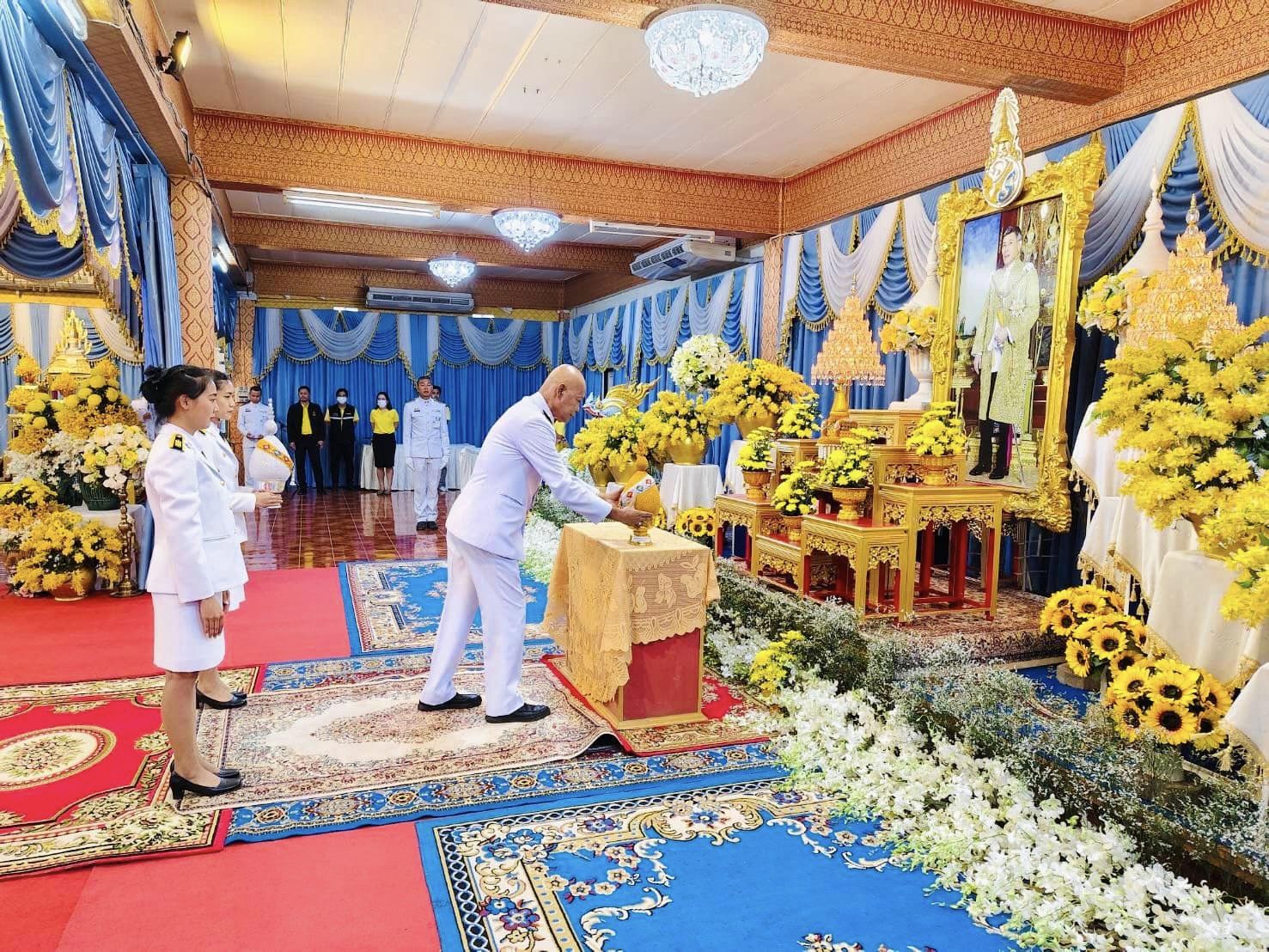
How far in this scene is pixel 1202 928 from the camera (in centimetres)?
208

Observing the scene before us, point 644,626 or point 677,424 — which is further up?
point 677,424

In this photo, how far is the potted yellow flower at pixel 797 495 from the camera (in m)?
5.13

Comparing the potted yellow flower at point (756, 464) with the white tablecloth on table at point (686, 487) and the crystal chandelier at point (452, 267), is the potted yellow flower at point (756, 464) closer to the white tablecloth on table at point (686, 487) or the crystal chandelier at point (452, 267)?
the white tablecloth on table at point (686, 487)

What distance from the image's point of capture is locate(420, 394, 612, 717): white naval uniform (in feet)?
11.5


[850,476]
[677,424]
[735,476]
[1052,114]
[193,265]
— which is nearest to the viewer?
[850,476]

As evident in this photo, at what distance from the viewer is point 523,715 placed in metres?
3.66

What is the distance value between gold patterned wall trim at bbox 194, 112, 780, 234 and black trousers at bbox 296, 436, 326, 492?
7820mm

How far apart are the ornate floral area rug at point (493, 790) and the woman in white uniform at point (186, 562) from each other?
12.9 inches

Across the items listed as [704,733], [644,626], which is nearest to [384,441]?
[644,626]

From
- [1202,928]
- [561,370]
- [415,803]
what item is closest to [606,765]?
[415,803]

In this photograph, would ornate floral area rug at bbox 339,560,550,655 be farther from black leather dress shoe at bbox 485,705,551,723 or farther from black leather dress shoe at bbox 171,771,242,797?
black leather dress shoe at bbox 171,771,242,797

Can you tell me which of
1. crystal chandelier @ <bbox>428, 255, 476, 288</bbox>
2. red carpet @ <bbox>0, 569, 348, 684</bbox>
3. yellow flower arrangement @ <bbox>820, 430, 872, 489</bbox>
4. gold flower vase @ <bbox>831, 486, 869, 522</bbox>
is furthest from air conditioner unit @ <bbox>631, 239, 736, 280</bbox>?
red carpet @ <bbox>0, 569, 348, 684</bbox>

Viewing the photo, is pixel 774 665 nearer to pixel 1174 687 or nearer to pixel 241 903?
pixel 1174 687

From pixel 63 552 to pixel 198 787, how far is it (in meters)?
3.82
